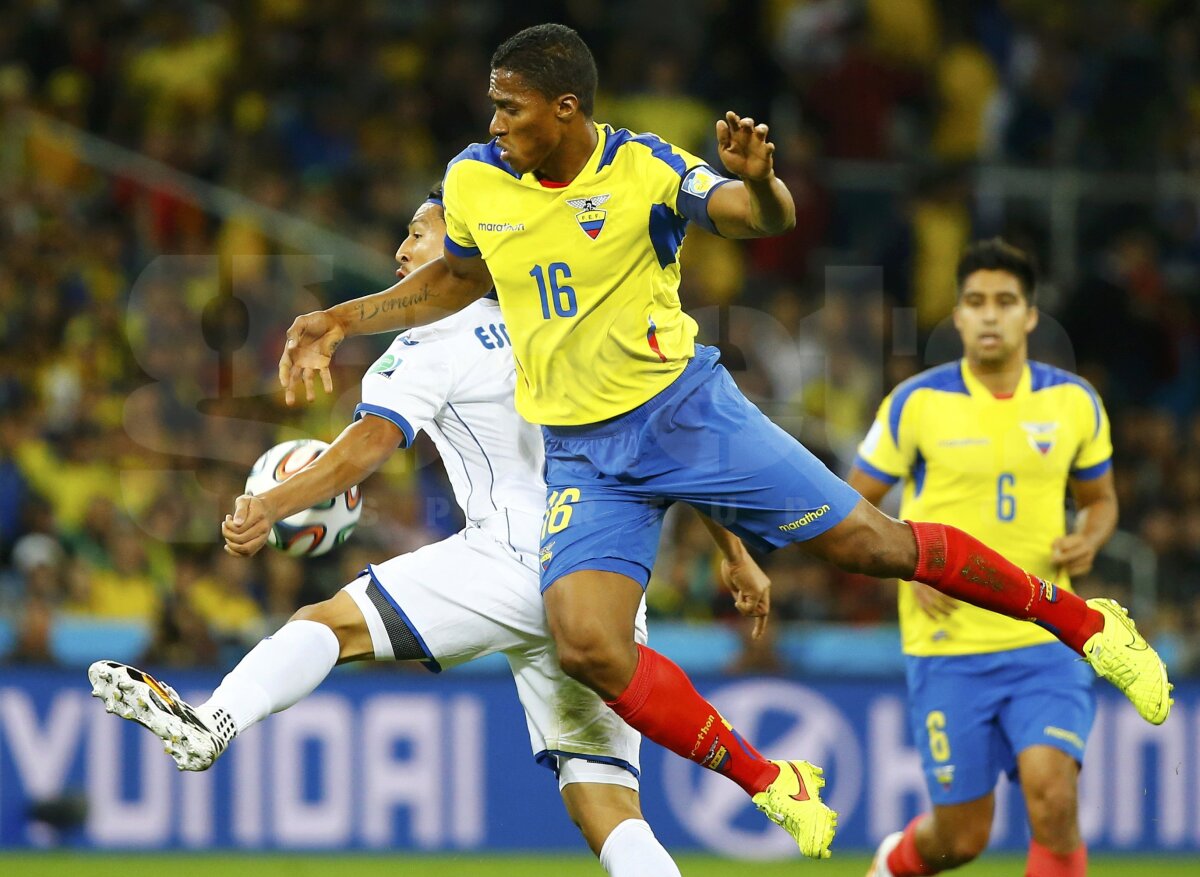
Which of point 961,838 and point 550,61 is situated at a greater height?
point 550,61

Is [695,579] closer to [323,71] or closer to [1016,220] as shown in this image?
[1016,220]

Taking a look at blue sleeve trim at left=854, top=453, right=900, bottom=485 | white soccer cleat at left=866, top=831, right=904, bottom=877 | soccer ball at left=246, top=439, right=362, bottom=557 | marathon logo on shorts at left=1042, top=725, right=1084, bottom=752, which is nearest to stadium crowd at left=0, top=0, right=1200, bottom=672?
white soccer cleat at left=866, top=831, right=904, bottom=877

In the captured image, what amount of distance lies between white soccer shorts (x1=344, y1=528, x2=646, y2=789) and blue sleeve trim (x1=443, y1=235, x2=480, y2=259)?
2.87 ft

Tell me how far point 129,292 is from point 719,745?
704 centimetres

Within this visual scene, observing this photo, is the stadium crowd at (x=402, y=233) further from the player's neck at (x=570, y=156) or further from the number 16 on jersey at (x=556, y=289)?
the player's neck at (x=570, y=156)

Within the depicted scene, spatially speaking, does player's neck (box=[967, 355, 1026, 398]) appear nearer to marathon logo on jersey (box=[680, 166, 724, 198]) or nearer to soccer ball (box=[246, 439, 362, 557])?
marathon logo on jersey (box=[680, 166, 724, 198])

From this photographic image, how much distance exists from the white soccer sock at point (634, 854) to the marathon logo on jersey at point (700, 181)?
1.93 metres

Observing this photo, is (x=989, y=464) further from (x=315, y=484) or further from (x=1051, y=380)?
(x=315, y=484)

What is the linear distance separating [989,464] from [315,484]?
2.75m

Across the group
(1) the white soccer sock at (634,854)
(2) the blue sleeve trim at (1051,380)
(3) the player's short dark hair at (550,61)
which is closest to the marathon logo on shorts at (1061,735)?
(2) the blue sleeve trim at (1051,380)

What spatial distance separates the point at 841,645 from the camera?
9.52 meters

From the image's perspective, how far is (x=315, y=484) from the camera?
516 centimetres

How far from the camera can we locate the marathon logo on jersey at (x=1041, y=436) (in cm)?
665

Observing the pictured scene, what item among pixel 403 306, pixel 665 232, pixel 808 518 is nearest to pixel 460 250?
pixel 403 306
